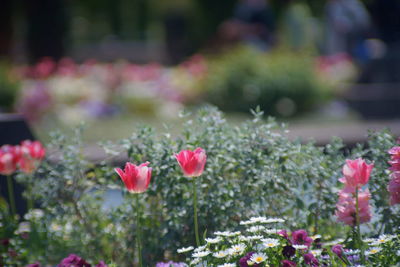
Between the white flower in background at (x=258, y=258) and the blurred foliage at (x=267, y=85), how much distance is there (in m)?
8.63

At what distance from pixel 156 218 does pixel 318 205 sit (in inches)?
29.7

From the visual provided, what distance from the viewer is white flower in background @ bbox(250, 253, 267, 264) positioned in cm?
247

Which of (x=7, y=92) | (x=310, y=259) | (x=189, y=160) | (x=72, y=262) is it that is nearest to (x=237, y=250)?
(x=310, y=259)

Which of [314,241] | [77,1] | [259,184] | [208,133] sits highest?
[77,1]

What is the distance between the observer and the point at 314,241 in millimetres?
2959

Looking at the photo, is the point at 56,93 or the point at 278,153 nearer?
the point at 278,153

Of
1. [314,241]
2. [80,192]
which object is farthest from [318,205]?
[80,192]

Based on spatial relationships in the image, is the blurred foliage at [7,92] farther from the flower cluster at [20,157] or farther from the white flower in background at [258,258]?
the white flower in background at [258,258]

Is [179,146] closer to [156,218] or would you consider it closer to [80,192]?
[156,218]

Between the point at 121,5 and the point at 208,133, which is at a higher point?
the point at 121,5

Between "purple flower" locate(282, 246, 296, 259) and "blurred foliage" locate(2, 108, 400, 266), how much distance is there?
1.78 feet

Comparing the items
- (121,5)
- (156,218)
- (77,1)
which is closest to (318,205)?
(156,218)

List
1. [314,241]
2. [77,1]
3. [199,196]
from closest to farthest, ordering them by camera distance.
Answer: [314,241]
[199,196]
[77,1]

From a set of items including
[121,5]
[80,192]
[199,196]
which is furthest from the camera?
[121,5]
